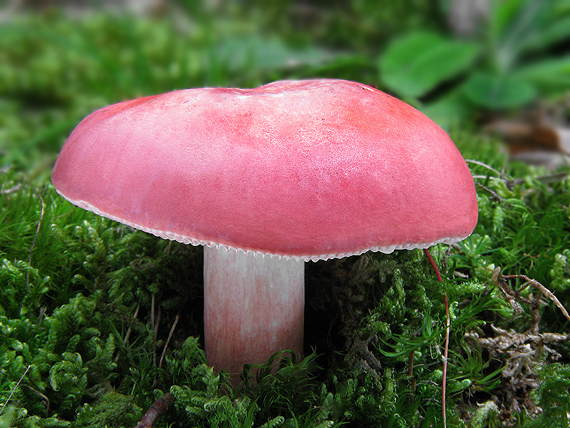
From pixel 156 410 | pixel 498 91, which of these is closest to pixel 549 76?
pixel 498 91

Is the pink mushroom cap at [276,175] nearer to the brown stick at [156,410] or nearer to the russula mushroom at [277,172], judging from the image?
the russula mushroom at [277,172]

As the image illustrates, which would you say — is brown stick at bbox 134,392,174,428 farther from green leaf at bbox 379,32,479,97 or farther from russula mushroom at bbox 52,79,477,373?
green leaf at bbox 379,32,479,97

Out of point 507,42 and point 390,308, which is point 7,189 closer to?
point 390,308

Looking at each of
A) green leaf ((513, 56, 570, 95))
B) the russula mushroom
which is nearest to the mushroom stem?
the russula mushroom

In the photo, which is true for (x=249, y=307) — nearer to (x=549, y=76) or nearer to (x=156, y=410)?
(x=156, y=410)

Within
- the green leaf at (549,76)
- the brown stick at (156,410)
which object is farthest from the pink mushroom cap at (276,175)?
the green leaf at (549,76)

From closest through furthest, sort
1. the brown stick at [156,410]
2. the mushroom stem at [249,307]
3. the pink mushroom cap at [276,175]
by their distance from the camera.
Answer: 1. the pink mushroom cap at [276,175]
2. the brown stick at [156,410]
3. the mushroom stem at [249,307]
